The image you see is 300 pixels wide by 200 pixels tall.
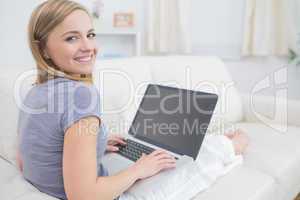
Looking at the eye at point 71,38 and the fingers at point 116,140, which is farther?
→ the fingers at point 116,140

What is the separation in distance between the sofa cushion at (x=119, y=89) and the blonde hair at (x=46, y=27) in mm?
556

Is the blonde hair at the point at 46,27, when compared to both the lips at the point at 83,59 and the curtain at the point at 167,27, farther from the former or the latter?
the curtain at the point at 167,27

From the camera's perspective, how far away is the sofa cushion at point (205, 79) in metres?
1.76

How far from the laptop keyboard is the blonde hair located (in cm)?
38

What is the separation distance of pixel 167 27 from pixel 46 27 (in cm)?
256

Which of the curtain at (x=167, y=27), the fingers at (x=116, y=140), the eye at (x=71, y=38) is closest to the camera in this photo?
the eye at (x=71, y=38)

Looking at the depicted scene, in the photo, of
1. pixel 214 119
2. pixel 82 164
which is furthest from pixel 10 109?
pixel 214 119

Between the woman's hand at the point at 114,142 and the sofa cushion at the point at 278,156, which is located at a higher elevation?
the woman's hand at the point at 114,142

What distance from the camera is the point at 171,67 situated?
1.78 m

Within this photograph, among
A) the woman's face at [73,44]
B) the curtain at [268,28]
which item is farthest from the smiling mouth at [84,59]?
the curtain at [268,28]

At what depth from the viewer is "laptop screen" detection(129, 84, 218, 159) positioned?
1.14m

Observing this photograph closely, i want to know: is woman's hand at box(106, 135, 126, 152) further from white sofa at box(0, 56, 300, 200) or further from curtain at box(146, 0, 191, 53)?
curtain at box(146, 0, 191, 53)

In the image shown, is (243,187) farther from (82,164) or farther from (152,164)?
(82,164)

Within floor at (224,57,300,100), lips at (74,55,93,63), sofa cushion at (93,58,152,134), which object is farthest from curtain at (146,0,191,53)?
lips at (74,55,93,63)
